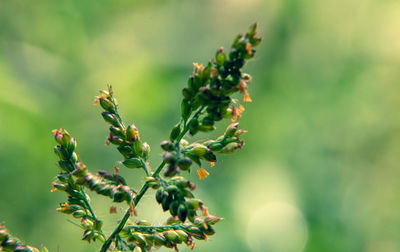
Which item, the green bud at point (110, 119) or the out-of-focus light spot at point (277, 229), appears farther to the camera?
the out-of-focus light spot at point (277, 229)

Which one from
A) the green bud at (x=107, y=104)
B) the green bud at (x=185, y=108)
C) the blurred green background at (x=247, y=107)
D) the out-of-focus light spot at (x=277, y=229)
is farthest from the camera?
the out-of-focus light spot at (x=277, y=229)

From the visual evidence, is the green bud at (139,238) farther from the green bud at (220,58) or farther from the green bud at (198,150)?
the green bud at (220,58)

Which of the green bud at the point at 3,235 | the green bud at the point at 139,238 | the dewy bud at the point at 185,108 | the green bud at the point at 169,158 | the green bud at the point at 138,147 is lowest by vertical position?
the green bud at the point at 3,235

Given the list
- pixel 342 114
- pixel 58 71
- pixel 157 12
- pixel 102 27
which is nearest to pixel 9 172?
pixel 58 71

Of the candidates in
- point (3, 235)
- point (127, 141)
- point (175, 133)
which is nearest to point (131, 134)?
point (127, 141)

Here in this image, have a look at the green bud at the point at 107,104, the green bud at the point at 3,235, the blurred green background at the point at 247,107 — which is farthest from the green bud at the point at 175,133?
the blurred green background at the point at 247,107

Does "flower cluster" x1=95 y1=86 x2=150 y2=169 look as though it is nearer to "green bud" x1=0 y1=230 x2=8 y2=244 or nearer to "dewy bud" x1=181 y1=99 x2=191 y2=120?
"dewy bud" x1=181 y1=99 x2=191 y2=120

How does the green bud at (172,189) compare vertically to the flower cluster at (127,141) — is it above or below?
below
